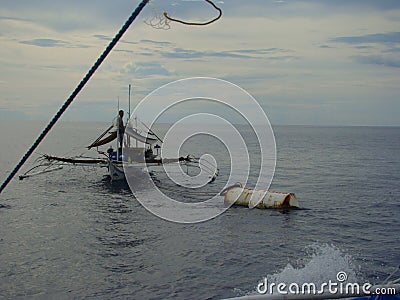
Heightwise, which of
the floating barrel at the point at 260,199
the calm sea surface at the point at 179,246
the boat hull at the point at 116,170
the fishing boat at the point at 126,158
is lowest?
the calm sea surface at the point at 179,246

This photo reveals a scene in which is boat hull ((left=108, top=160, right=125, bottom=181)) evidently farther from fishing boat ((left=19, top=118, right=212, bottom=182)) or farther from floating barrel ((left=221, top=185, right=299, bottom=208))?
floating barrel ((left=221, top=185, right=299, bottom=208))

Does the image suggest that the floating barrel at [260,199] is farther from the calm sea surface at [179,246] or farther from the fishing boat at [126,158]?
the fishing boat at [126,158]

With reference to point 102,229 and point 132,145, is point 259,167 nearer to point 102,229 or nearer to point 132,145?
point 132,145

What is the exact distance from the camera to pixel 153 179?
5991cm

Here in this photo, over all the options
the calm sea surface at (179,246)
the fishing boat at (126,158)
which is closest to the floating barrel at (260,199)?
the calm sea surface at (179,246)

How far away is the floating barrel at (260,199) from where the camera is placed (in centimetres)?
3741

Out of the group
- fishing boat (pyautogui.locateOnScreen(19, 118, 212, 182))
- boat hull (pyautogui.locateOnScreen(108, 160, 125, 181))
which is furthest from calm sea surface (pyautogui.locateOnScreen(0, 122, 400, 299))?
fishing boat (pyautogui.locateOnScreen(19, 118, 212, 182))

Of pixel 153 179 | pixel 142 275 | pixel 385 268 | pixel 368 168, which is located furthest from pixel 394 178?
pixel 142 275

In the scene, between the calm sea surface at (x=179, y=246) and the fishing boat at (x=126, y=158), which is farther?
the fishing boat at (x=126, y=158)

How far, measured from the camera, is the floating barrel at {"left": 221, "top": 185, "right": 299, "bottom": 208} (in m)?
37.4

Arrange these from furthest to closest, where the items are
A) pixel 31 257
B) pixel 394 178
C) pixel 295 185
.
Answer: pixel 394 178 < pixel 295 185 < pixel 31 257

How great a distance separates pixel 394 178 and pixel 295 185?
16123mm

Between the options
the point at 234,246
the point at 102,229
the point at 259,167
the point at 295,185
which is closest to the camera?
the point at 234,246

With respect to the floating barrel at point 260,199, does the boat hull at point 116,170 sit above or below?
above
